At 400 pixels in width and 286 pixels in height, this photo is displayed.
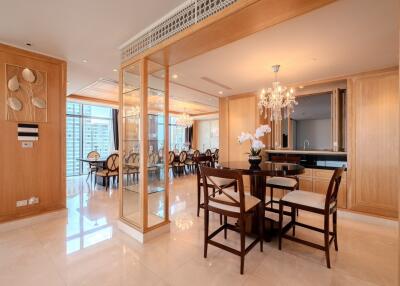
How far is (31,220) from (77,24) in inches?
114

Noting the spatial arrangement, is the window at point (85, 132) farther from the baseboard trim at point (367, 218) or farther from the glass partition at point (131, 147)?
the baseboard trim at point (367, 218)

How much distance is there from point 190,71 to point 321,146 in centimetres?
353

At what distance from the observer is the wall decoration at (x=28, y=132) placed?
2.94m

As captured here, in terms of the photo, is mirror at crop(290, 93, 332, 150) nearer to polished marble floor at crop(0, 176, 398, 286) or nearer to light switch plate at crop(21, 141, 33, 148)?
polished marble floor at crop(0, 176, 398, 286)

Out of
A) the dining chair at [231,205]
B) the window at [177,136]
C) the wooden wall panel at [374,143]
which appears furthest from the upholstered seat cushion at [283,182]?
the window at [177,136]

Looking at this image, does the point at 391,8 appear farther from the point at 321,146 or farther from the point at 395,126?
the point at 321,146

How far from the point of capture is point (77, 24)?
2.28m

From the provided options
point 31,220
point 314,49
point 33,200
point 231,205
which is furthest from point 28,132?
point 314,49

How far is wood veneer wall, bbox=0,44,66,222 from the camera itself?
2.82 meters

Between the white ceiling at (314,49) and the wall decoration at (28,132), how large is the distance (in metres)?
2.41

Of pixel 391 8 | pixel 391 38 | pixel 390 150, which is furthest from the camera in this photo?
pixel 390 150

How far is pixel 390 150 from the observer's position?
10.3 feet

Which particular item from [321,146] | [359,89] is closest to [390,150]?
[359,89]

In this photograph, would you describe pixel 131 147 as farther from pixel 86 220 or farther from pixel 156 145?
pixel 86 220
